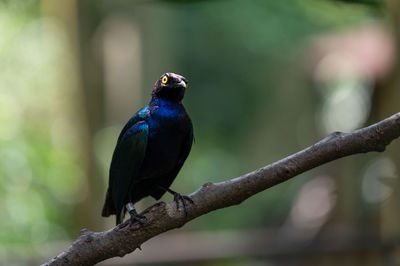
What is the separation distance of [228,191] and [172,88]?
101cm

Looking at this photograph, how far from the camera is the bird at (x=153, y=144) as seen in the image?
3.76m

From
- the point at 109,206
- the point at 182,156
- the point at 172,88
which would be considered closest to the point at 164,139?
the point at 182,156

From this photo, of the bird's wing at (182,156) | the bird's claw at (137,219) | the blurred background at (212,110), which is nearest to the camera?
the bird's claw at (137,219)

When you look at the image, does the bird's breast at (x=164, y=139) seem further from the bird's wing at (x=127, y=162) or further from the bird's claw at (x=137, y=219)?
the bird's claw at (x=137, y=219)

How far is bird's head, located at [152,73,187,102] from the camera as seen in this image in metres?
3.88

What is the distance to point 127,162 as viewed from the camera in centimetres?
376

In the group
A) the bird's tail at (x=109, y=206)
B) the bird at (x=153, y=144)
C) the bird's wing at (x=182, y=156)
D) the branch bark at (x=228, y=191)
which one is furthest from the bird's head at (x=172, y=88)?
the branch bark at (x=228, y=191)

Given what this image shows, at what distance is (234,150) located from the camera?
1786cm

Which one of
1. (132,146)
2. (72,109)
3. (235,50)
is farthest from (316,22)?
(132,146)

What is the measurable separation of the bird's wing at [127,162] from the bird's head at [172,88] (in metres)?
0.23

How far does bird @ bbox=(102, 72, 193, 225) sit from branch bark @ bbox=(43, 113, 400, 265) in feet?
1.67

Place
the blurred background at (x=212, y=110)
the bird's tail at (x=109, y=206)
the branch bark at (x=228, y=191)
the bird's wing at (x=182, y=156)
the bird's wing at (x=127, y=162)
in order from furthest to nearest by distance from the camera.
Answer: the blurred background at (x=212, y=110) < the bird's tail at (x=109, y=206) < the bird's wing at (x=182, y=156) < the bird's wing at (x=127, y=162) < the branch bark at (x=228, y=191)

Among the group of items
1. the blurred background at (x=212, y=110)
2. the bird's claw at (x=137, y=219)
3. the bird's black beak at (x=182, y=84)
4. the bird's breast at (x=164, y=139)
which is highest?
the blurred background at (x=212, y=110)

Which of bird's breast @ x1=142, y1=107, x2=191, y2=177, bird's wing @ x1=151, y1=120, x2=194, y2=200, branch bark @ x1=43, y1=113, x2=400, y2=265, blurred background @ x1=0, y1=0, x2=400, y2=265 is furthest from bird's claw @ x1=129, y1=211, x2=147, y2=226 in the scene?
blurred background @ x1=0, y1=0, x2=400, y2=265
